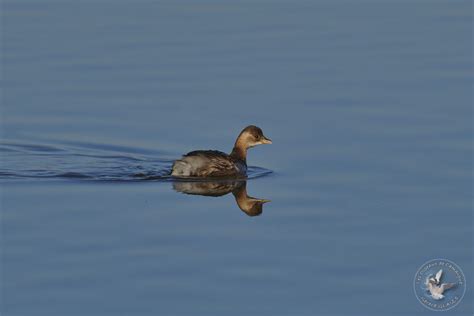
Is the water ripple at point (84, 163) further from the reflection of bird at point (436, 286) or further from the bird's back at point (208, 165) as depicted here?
the reflection of bird at point (436, 286)

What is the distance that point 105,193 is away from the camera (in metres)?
14.2

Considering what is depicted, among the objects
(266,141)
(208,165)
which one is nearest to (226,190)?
(208,165)

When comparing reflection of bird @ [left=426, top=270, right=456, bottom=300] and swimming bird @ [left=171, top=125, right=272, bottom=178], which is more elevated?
swimming bird @ [left=171, top=125, right=272, bottom=178]

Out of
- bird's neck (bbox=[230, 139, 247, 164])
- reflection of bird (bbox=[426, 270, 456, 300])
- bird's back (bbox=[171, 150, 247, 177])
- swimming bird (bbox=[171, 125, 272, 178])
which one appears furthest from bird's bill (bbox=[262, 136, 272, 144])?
reflection of bird (bbox=[426, 270, 456, 300])

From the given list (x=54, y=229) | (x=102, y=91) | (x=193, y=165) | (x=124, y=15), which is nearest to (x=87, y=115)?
(x=102, y=91)

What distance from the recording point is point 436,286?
37.0 feet

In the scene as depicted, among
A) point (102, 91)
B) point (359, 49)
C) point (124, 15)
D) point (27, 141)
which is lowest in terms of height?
point (27, 141)

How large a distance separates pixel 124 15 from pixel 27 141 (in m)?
7.12

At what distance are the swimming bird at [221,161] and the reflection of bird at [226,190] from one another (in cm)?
14

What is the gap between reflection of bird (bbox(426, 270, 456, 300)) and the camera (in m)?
11.1

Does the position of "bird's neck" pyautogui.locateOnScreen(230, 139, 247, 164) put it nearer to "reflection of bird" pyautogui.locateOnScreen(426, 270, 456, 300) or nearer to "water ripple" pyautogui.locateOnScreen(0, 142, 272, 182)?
"water ripple" pyautogui.locateOnScreen(0, 142, 272, 182)

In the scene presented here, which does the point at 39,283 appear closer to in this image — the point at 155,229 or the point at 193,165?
the point at 155,229

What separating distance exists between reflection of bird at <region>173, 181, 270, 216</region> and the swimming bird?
5.6 inches

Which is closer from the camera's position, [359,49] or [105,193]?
[105,193]
